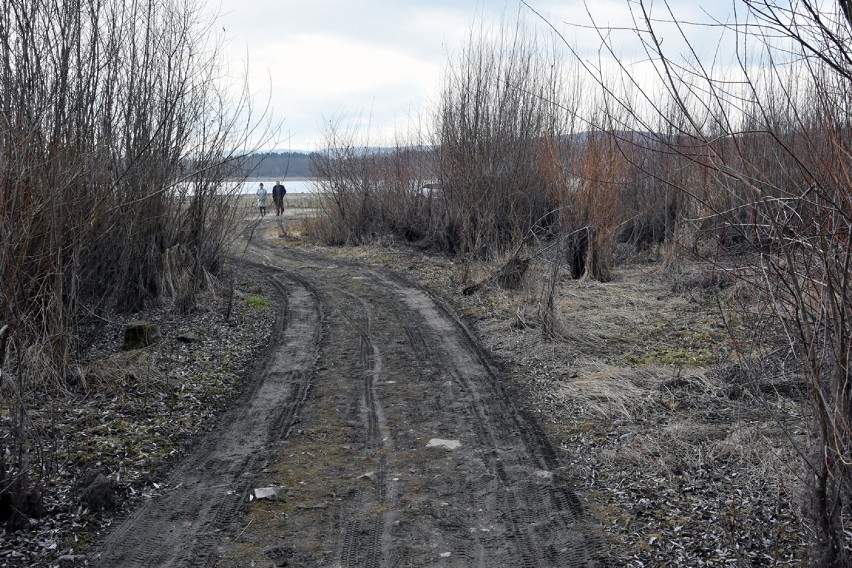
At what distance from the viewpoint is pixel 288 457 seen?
18.5 ft

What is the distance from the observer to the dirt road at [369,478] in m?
4.23

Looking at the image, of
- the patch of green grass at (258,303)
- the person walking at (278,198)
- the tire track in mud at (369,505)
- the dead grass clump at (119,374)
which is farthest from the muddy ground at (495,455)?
the person walking at (278,198)

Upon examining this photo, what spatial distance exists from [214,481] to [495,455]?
6.52ft

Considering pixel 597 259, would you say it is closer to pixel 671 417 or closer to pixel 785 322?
pixel 671 417

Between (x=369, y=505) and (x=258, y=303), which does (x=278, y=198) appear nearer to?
(x=258, y=303)

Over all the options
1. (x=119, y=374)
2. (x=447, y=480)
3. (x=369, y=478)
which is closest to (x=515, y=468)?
(x=447, y=480)

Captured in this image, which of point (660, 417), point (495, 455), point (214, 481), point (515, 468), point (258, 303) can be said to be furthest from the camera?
point (258, 303)

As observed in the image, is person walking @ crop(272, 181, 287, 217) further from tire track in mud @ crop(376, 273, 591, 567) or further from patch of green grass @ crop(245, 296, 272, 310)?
tire track in mud @ crop(376, 273, 591, 567)

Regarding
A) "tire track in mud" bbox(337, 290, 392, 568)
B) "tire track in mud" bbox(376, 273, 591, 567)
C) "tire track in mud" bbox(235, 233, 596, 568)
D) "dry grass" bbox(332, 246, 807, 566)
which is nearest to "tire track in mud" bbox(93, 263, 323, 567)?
"tire track in mud" bbox(235, 233, 596, 568)

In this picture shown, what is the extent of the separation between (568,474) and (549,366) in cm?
286

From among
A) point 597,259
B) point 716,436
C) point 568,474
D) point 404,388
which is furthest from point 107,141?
point 597,259

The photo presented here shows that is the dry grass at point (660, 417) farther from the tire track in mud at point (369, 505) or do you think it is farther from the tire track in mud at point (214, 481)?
the tire track in mud at point (214, 481)

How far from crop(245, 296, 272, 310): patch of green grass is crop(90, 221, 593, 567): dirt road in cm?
257

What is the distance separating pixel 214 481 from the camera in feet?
17.0
